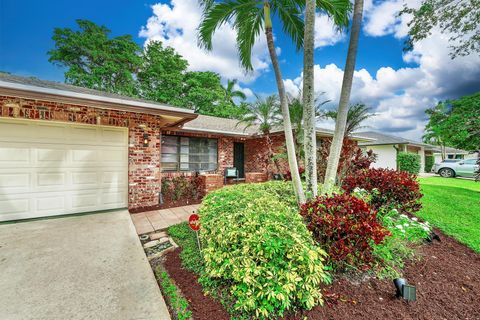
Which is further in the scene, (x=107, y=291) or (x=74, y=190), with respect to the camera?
(x=74, y=190)

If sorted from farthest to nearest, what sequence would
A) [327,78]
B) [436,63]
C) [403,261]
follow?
[436,63] < [327,78] < [403,261]

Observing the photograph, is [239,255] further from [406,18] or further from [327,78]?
[406,18]

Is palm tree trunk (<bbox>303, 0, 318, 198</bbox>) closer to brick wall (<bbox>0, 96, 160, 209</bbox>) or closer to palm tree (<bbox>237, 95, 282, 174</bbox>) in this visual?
brick wall (<bbox>0, 96, 160, 209</bbox>)

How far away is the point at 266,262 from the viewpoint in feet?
6.26

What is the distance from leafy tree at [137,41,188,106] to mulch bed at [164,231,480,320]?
18218 millimetres

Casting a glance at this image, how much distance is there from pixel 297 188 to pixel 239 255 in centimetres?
198

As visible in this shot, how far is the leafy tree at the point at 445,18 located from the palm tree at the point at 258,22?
Result: 3.17 metres

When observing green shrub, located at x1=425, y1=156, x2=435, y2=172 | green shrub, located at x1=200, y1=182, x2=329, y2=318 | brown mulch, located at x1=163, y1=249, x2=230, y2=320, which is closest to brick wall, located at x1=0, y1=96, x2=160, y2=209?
brown mulch, located at x1=163, y1=249, x2=230, y2=320

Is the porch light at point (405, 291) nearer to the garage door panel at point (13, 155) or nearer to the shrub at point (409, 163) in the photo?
the garage door panel at point (13, 155)

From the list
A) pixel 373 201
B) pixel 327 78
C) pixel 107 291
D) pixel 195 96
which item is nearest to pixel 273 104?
pixel 327 78

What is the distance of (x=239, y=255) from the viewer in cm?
206

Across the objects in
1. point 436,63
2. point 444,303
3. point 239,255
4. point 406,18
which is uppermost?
point 406,18

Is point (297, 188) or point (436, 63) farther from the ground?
point (436, 63)

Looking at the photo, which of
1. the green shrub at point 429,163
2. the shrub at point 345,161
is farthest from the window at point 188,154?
the green shrub at point 429,163
